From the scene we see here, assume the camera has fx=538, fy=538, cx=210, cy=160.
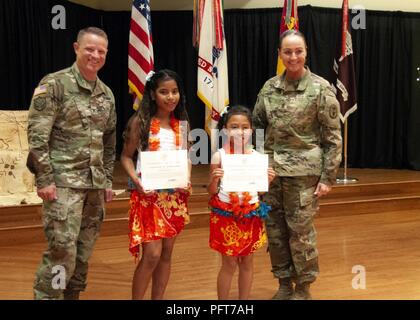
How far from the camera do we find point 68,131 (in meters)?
2.71

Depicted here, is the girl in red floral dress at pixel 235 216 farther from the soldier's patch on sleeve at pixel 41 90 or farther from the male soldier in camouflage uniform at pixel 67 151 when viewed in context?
the soldier's patch on sleeve at pixel 41 90

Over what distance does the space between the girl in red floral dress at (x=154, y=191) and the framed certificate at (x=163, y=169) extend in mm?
76

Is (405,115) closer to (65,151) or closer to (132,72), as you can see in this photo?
(132,72)

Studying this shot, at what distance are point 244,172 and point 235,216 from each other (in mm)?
277

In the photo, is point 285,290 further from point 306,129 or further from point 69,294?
point 69,294

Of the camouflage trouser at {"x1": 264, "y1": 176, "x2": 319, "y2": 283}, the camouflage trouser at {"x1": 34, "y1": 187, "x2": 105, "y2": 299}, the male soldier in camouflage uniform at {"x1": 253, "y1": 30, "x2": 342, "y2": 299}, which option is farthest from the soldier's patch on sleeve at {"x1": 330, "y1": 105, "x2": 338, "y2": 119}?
the camouflage trouser at {"x1": 34, "y1": 187, "x2": 105, "y2": 299}

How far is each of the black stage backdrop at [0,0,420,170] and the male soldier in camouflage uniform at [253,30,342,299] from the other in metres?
5.62

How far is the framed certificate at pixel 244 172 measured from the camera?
2822mm

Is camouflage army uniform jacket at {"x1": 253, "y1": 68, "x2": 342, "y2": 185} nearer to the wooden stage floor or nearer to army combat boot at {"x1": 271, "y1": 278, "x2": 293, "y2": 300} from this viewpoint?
army combat boot at {"x1": 271, "y1": 278, "x2": 293, "y2": 300}

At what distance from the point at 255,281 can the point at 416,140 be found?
564 centimetres

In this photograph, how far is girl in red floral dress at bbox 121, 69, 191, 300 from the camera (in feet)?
9.23

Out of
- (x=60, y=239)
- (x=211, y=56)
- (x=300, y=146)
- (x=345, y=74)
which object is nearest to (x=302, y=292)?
(x=300, y=146)

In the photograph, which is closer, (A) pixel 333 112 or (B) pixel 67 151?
(B) pixel 67 151
